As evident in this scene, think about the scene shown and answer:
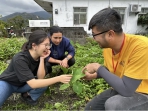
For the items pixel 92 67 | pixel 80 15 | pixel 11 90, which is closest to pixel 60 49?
pixel 11 90

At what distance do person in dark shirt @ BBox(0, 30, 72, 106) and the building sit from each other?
8.95 m

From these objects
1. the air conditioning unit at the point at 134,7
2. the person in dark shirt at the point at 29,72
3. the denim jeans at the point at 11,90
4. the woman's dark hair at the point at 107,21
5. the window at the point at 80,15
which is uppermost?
the air conditioning unit at the point at 134,7

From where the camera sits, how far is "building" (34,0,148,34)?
37.7 ft

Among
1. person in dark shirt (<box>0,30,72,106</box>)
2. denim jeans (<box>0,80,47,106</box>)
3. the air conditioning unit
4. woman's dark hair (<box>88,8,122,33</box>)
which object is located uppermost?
the air conditioning unit

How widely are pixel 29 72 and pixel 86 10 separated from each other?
10318 millimetres

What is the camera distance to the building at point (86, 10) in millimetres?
11477

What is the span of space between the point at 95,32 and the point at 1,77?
1468mm

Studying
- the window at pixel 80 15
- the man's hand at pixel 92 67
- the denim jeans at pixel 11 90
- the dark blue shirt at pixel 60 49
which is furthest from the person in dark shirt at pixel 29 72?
the window at pixel 80 15

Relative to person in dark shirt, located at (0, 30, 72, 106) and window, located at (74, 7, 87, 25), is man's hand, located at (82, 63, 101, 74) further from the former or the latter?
window, located at (74, 7, 87, 25)

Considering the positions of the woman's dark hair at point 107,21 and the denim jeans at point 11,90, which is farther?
the denim jeans at point 11,90

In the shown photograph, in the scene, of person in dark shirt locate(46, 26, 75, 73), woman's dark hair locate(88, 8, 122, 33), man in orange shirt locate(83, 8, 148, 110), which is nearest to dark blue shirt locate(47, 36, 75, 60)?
person in dark shirt locate(46, 26, 75, 73)

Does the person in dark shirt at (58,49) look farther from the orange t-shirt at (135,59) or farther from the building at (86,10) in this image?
the building at (86,10)

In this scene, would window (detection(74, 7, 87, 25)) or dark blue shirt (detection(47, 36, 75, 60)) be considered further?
window (detection(74, 7, 87, 25))

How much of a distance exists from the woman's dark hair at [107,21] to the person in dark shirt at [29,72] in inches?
32.2
